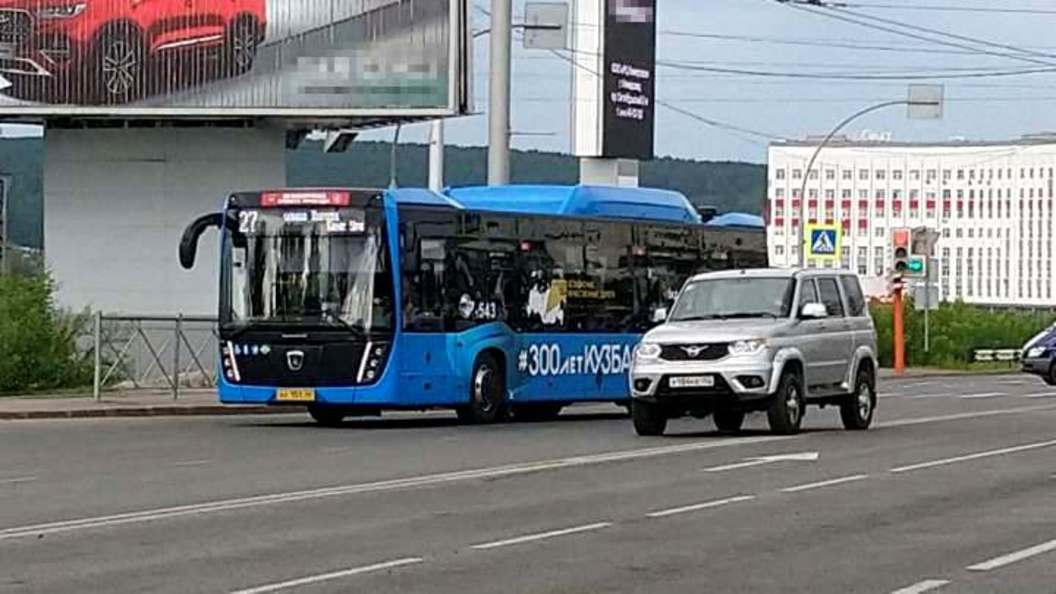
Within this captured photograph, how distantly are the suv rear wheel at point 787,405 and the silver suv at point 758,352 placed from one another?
1cm

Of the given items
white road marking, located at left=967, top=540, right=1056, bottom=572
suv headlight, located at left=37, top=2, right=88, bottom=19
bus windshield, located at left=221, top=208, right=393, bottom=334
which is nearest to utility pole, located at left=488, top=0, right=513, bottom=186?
suv headlight, located at left=37, top=2, right=88, bottom=19

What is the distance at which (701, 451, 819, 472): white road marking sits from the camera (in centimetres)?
2111

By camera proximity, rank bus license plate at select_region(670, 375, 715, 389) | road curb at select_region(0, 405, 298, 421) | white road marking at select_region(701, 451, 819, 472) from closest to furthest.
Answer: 1. white road marking at select_region(701, 451, 819, 472)
2. bus license plate at select_region(670, 375, 715, 389)
3. road curb at select_region(0, 405, 298, 421)

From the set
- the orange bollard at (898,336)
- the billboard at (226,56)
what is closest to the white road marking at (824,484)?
the billboard at (226,56)

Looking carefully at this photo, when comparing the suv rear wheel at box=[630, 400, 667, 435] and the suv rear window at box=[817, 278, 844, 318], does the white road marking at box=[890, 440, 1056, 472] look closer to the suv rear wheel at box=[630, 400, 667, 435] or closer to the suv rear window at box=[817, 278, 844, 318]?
the suv rear window at box=[817, 278, 844, 318]

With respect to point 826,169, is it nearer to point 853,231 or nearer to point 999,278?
point 853,231

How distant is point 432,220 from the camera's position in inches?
1146

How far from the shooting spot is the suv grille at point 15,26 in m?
46.2

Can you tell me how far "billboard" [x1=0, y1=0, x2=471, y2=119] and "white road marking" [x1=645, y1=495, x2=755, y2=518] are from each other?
28.5m

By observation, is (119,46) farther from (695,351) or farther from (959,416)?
(695,351)

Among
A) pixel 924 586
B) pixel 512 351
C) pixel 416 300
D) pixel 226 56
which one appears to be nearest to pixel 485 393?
pixel 512 351

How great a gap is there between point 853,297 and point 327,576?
1595cm

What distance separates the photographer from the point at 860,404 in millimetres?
27688

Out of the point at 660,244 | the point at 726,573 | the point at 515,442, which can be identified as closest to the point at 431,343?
the point at 515,442
